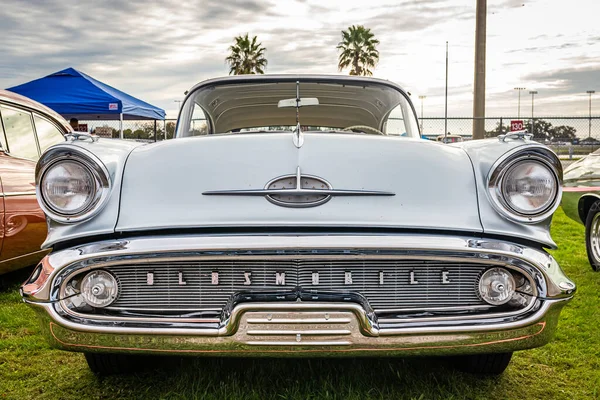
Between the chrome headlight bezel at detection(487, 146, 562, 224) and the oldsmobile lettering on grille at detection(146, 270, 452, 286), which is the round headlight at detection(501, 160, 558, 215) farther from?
the oldsmobile lettering on grille at detection(146, 270, 452, 286)

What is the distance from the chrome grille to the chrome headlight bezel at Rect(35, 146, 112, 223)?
0.26 metres

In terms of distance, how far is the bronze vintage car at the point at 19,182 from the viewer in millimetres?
3510

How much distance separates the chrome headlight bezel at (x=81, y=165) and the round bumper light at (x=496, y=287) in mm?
1332

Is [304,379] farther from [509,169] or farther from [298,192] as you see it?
[509,169]

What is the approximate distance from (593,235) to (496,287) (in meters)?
3.16

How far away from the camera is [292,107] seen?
3.14 m

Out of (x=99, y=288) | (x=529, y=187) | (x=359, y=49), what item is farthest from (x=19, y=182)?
(x=359, y=49)

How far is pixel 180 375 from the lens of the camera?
237 cm

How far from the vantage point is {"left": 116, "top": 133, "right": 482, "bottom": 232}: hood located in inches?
73.0

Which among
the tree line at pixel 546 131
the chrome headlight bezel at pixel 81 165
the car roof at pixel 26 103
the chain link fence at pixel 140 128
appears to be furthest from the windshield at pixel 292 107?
the tree line at pixel 546 131

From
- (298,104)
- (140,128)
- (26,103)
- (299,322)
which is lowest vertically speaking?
(299,322)

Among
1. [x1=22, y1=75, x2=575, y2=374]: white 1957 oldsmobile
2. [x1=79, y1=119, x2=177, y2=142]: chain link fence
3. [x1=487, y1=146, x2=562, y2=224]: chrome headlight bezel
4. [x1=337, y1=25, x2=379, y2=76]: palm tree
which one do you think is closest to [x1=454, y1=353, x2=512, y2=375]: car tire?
[x1=22, y1=75, x2=575, y2=374]: white 1957 oldsmobile

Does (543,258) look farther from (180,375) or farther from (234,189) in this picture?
(180,375)

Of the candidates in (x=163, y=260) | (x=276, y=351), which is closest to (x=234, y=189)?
(x=163, y=260)
